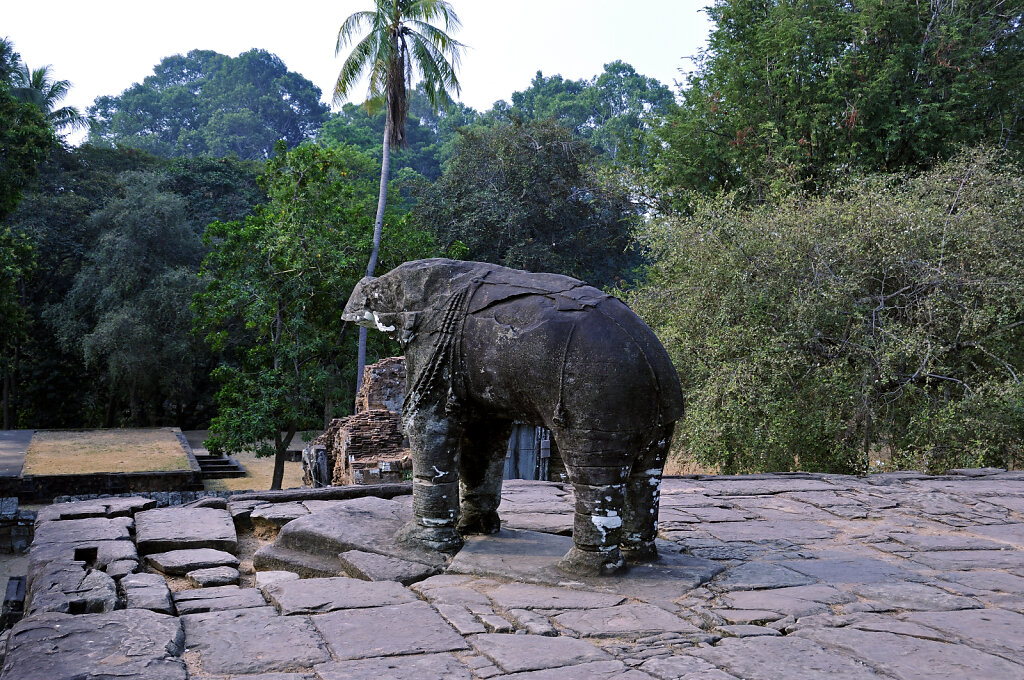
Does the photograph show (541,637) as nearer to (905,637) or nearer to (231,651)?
(231,651)

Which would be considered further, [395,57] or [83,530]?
[395,57]

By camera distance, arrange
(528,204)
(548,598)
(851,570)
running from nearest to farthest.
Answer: (548,598) → (851,570) → (528,204)

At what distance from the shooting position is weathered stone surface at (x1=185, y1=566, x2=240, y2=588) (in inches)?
206

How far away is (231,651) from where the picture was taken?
12.3ft

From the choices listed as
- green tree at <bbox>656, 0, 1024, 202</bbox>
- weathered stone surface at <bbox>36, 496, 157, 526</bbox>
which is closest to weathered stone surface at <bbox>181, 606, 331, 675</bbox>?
weathered stone surface at <bbox>36, 496, 157, 526</bbox>

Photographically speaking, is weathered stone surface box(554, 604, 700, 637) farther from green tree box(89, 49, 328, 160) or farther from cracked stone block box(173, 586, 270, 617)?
green tree box(89, 49, 328, 160)

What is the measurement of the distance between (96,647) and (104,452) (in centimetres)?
1806

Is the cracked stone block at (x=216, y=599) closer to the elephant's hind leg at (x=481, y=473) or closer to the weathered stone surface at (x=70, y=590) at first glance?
the weathered stone surface at (x=70, y=590)

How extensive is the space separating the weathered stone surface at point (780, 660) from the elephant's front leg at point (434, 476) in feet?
6.91

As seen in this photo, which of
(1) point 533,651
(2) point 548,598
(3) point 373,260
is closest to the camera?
(1) point 533,651

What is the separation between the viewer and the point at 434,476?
537 centimetres

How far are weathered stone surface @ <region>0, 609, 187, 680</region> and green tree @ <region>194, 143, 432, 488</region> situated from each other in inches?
519

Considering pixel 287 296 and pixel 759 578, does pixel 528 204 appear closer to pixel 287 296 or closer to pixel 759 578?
pixel 287 296

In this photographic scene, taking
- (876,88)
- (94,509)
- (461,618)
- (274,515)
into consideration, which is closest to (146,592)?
(461,618)
